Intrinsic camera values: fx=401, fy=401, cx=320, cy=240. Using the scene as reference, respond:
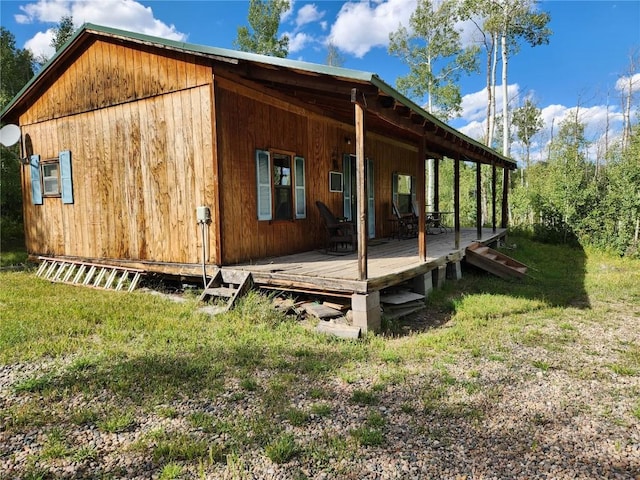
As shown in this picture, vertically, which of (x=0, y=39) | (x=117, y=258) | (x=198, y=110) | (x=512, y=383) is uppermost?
(x=0, y=39)

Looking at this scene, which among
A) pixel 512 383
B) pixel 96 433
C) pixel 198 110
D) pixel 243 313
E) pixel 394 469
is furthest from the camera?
pixel 198 110

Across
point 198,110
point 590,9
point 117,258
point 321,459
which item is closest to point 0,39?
point 117,258

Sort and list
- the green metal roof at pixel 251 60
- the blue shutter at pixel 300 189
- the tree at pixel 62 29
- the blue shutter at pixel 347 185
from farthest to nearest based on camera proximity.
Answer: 1. the tree at pixel 62 29
2. the blue shutter at pixel 347 185
3. the blue shutter at pixel 300 189
4. the green metal roof at pixel 251 60

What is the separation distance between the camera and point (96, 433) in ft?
8.38

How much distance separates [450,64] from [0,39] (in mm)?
17197

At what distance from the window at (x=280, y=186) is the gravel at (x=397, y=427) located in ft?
12.0

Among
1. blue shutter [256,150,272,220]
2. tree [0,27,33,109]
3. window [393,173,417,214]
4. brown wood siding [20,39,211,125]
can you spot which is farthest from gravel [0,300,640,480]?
tree [0,27,33,109]

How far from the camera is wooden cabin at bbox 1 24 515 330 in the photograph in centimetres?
533

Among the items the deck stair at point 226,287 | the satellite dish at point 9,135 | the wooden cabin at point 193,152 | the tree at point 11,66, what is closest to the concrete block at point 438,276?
the wooden cabin at point 193,152

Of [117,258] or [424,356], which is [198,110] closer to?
[117,258]

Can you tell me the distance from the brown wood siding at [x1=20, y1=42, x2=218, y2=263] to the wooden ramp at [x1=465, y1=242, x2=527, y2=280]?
495cm

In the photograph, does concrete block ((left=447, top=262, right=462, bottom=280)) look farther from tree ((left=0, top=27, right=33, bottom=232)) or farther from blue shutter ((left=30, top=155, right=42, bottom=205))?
tree ((left=0, top=27, right=33, bottom=232))

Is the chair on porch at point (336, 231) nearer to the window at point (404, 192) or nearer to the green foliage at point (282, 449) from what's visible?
the window at point (404, 192)

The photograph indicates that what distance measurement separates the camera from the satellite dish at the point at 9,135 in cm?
816
